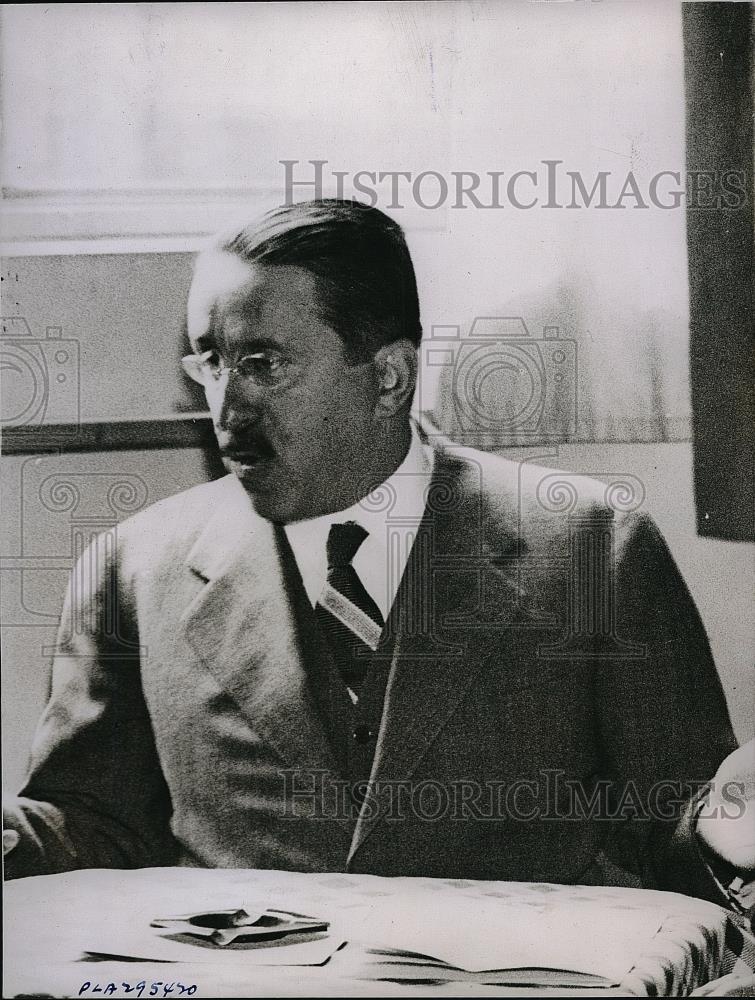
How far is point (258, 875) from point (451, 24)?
77.9 inches

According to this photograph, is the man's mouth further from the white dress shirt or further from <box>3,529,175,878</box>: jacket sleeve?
<box>3,529,175,878</box>: jacket sleeve

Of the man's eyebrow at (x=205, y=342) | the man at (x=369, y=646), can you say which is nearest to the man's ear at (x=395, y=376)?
the man at (x=369, y=646)

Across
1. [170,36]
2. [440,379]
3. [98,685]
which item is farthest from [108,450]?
[170,36]

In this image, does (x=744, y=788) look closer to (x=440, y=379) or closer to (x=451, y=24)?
(x=440, y=379)

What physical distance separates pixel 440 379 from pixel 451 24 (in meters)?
0.80

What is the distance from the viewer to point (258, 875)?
228 centimetres

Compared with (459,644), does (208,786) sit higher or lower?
lower

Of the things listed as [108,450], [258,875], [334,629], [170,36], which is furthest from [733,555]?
[170,36]

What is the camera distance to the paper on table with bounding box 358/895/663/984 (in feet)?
7.30

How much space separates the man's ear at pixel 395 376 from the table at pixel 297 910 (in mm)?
1069

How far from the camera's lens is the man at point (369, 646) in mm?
2266

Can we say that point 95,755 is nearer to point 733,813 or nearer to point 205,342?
point 205,342

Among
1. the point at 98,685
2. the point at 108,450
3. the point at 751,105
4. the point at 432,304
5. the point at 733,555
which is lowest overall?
the point at 98,685

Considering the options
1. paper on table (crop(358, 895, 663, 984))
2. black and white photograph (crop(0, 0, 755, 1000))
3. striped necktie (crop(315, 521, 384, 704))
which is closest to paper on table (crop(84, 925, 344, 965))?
black and white photograph (crop(0, 0, 755, 1000))
